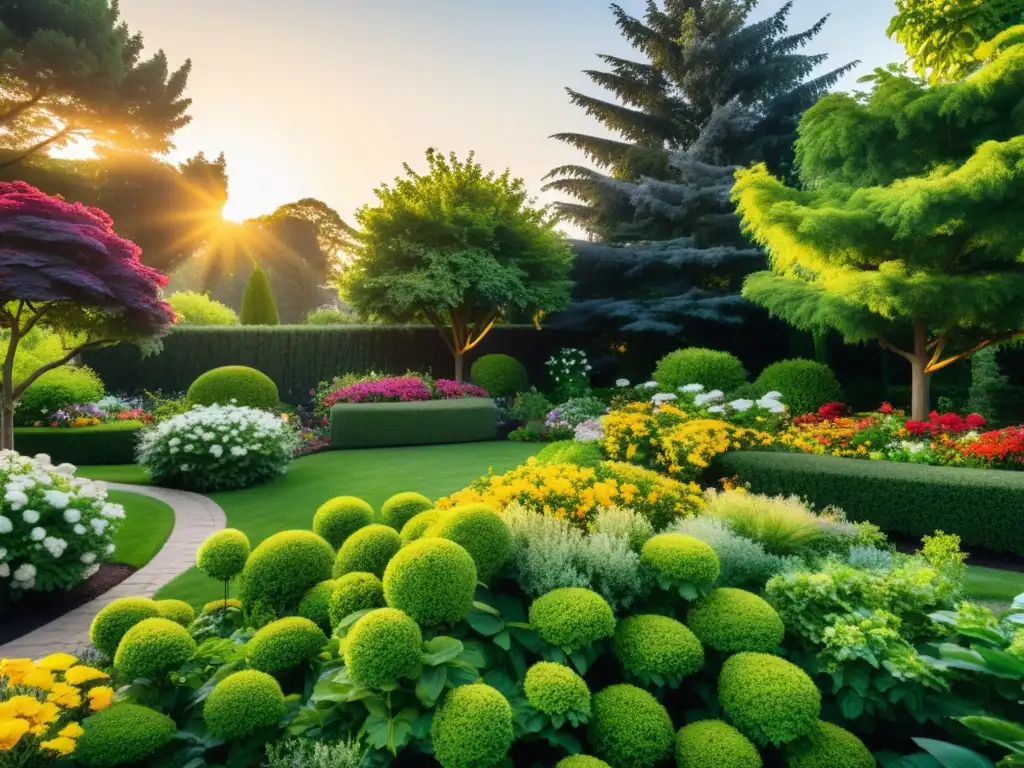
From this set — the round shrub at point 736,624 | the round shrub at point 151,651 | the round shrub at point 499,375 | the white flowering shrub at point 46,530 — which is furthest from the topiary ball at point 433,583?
the round shrub at point 499,375

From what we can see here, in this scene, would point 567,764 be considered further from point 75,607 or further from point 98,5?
point 98,5

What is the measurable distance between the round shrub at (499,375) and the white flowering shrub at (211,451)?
28.0 feet

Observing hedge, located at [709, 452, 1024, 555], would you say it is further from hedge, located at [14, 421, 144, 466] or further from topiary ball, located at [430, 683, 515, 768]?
hedge, located at [14, 421, 144, 466]

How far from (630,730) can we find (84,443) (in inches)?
429

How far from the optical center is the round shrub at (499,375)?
17.5 meters

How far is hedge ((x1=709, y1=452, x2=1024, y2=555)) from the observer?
5953mm

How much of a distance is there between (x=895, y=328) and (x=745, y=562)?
30.3 feet

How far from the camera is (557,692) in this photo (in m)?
2.52

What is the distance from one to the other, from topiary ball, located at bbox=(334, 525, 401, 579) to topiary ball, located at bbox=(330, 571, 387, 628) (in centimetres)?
28

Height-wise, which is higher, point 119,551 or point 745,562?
point 745,562

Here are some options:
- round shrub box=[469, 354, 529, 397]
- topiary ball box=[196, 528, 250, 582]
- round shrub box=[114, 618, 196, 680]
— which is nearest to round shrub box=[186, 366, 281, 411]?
round shrub box=[469, 354, 529, 397]

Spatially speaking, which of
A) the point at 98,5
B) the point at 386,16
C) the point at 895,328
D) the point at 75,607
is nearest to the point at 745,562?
the point at 75,607

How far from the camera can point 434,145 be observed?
1822cm

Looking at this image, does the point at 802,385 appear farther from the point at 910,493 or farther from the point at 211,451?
the point at 211,451
